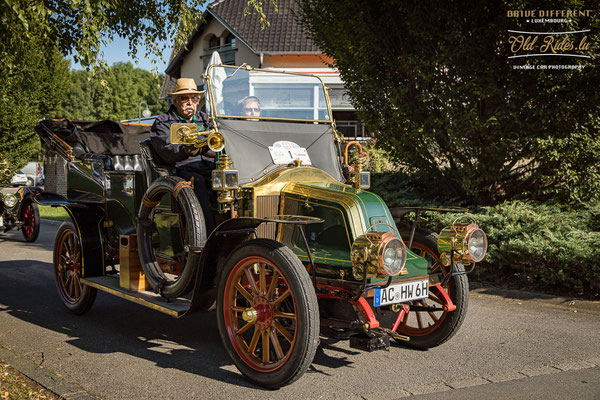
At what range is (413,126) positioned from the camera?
8.96 metres

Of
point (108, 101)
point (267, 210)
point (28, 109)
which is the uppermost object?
point (108, 101)

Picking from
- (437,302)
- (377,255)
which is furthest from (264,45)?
(377,255)

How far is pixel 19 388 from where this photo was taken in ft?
13.0

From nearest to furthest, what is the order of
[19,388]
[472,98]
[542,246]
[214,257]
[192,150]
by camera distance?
[19,388], [214,257], [192,150], [542,246], [472,98]

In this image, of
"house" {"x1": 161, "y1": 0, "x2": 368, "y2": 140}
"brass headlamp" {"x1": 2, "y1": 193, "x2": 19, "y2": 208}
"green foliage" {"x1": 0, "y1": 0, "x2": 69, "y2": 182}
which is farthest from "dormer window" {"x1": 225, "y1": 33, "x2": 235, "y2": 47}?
"brass headlamp" {"x1": 2, "y1": 193, "x2": 19, "y2": 208}

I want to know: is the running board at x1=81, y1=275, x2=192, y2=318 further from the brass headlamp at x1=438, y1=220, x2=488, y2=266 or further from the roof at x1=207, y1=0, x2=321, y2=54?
the roof at x1=207, y1=0, x2=321, y2=54

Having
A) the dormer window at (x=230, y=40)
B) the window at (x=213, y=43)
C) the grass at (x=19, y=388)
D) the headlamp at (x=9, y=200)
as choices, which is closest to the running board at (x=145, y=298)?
the grass at (x=19, y=388)

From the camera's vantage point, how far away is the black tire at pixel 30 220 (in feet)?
39.1

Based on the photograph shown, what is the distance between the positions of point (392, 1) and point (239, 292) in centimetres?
588

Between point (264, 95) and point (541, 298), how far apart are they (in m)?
3.98

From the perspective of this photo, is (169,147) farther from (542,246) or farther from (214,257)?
(542,246)

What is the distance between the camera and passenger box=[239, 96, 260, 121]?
541 cm

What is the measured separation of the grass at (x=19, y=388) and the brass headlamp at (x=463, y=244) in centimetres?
300

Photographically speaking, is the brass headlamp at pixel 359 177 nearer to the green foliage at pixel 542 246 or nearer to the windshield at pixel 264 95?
the windshield at pixel 264 95
